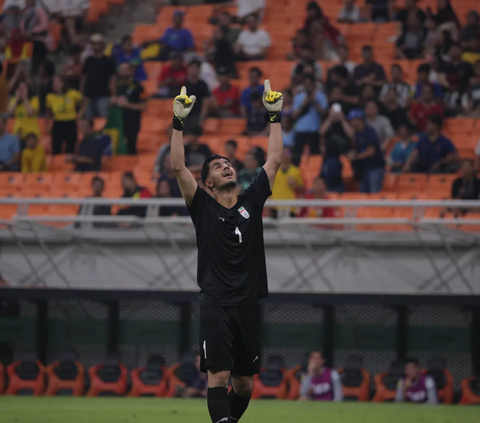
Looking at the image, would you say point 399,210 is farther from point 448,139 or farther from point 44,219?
point 44,219

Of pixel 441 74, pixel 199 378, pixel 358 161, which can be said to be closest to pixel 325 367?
pixel 199 378

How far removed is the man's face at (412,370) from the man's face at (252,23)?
296 inches

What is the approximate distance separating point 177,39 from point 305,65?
309cm

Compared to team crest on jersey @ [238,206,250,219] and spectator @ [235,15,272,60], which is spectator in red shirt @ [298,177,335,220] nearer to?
spectator @ [235,15,272,60]

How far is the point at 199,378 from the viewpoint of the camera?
14180 mm

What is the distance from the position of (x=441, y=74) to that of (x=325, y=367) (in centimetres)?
535

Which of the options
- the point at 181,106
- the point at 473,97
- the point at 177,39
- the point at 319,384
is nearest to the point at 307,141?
the point at 473,97

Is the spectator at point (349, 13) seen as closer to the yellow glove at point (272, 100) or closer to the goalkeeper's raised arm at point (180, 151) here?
the yellow glove at point (272, 100)

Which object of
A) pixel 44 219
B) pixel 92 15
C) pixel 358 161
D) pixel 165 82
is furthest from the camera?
pixel 92 15

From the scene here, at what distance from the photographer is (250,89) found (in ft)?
54.4

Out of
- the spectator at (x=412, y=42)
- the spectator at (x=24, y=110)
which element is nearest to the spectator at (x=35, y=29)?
the spectator at (x=24, y=110)

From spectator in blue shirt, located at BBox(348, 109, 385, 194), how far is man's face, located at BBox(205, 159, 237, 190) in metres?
8.09

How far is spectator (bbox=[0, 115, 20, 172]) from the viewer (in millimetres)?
16719

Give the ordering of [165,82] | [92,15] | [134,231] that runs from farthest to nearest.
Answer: [92,15]
[165,82]
[134,231]
